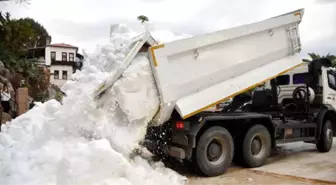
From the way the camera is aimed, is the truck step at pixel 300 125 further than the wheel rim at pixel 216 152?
Yes

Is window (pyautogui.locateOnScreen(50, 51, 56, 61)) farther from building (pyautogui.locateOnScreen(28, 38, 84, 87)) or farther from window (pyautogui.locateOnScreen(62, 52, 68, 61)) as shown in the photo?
window (pyautogui.locateOnScreen(62, 52, 68, 61))

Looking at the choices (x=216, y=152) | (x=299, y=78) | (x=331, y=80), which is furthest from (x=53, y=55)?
(x=216, y=152)

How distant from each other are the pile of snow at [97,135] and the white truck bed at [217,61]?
224mm

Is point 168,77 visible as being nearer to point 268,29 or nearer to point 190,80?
point 190,80

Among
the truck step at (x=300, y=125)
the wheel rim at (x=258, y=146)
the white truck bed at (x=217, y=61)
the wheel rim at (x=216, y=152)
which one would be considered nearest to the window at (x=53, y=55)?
the truck step at (x=300, y=125)

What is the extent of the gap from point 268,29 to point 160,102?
9.69 feet

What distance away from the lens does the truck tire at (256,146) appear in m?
6.36

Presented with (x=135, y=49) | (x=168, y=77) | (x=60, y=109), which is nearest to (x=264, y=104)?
(x=168, y=77)

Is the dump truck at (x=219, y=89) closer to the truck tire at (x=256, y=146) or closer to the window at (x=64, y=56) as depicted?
the truck tire at (x=256, y=146)

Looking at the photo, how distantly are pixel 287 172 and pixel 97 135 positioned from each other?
3.56 m

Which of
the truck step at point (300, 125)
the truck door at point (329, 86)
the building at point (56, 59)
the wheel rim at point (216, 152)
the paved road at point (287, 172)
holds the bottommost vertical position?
the paved road at point (287, 172)

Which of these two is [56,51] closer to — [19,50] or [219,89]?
[19,50]

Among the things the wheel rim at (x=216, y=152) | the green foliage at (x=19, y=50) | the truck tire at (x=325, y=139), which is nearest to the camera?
the wheel rim at (x=216, y=152)

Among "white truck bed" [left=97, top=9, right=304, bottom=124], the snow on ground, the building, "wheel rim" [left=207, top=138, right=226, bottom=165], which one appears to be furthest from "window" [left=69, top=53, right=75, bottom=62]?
"wheel rim" [left=207, top=138, right=226, bottom=165]
